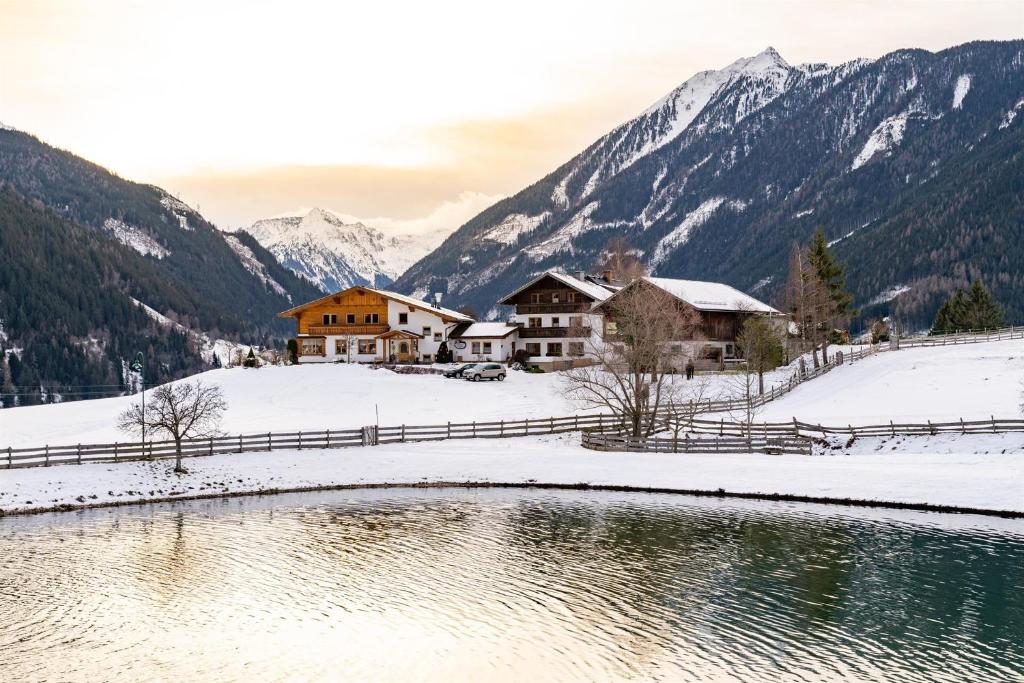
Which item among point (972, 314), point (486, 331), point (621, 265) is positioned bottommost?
point (486, 331)

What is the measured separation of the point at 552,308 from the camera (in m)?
97.8

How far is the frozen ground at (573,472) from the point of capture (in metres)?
41.1

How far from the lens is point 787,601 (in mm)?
25656

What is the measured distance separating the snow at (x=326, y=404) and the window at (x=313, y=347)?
10.9 m

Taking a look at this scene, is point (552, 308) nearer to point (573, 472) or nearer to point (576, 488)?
point (573, 472)

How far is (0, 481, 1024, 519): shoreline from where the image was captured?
3866 centimetres

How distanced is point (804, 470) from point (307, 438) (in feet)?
94.0

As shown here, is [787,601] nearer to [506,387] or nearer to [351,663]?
[351,663]

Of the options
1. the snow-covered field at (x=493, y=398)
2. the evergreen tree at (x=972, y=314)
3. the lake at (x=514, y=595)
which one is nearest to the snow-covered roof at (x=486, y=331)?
the snow-covered field at (x=493, y=398)

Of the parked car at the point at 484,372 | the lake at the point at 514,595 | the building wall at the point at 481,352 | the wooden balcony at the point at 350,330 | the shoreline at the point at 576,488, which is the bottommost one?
the lake at the point at 514,595

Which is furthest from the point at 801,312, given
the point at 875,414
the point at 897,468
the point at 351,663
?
the point at 351,663

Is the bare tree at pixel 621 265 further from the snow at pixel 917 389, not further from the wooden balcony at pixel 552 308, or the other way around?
the snow at pixel 917 389

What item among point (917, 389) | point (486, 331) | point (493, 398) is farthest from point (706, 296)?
point (493, 398)

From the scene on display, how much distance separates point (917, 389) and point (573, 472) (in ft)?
108
